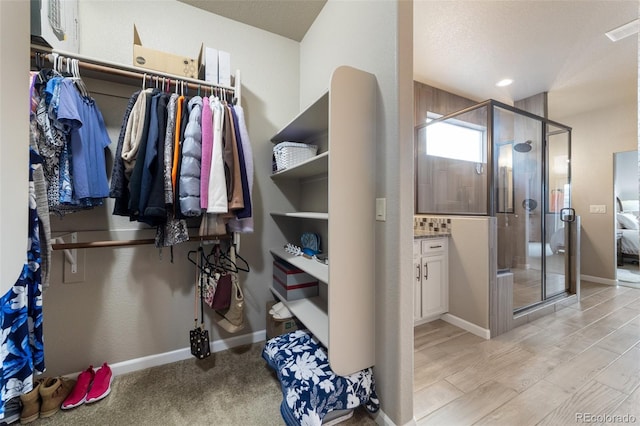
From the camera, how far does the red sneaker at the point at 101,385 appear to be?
4.69 feet

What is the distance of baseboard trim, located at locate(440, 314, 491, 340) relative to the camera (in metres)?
2.13

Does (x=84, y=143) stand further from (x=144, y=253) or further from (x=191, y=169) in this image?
(x=144, y=253)

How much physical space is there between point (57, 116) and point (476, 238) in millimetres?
2931

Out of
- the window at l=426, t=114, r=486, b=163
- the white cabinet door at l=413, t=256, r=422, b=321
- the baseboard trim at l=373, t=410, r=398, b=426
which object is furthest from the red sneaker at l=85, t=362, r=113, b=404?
the window at l=426, t=114, r=486, b=163

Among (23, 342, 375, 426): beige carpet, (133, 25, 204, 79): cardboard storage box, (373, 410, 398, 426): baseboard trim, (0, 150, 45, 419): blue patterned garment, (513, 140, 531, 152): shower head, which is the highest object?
(133, 25, 204, 79): cardboard storage box

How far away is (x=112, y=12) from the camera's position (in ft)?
5.48

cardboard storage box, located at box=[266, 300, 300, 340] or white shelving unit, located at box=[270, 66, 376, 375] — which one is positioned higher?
white shelving unit, located at box=[270, 66, 376, 375]

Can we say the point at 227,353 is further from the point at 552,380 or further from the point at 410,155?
the point at 552,380

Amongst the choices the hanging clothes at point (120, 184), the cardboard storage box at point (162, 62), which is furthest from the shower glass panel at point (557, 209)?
the hanging clothes at point (120, 184)

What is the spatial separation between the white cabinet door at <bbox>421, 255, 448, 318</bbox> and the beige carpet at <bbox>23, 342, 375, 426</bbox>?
1214 mm

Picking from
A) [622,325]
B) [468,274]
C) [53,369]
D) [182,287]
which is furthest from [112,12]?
[622,325]

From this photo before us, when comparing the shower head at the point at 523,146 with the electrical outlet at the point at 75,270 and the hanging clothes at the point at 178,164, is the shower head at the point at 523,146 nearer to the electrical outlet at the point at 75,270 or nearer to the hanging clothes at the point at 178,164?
the hanging clothes at the point at 178,164

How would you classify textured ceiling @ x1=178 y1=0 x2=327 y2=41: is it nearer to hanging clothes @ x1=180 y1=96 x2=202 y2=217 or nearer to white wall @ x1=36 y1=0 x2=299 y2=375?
white wall @ x1=36 y1=0 x2=299 y2=375

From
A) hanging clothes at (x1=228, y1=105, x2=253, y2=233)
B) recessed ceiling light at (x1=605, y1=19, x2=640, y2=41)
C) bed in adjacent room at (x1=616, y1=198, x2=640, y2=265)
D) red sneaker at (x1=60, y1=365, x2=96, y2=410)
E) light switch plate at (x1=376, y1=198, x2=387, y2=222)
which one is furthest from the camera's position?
bed in adjacent room at (x1=616, y1=198, x2=640, y2=265)
